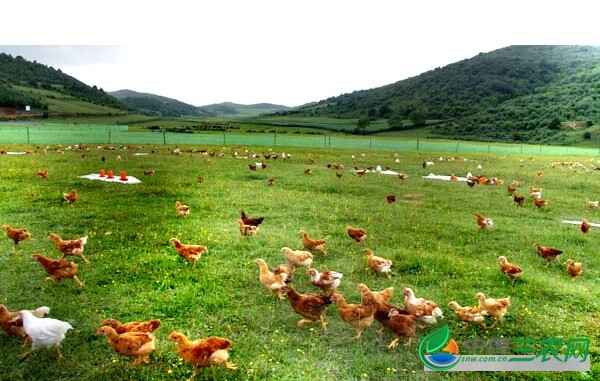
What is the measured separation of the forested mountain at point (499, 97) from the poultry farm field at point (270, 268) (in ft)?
295

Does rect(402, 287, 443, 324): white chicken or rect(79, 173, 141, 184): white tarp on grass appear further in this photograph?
rect(79, 173, 141, 184): white tarp on grass

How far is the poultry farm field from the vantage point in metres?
5.78

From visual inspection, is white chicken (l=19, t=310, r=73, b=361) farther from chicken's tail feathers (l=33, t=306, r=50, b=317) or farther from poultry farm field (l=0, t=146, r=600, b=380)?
chicken's tail feathers (l=33, t=306, r=50, b=317)

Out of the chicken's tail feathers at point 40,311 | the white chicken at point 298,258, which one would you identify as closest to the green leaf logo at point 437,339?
the white chicken at point 298,258

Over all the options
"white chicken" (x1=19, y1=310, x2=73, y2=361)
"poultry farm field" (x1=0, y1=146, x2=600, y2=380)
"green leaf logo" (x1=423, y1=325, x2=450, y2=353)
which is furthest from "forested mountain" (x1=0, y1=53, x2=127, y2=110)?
"green leaf logo" (x1=423, y1=325, x2=450, y2=353)

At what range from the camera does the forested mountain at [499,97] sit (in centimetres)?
9881

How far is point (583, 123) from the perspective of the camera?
92062mm

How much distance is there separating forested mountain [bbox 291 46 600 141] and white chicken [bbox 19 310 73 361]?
101m

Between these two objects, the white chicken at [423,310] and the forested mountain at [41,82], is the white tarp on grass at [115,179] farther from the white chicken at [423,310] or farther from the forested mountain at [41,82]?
the forested mountain at [41,82]

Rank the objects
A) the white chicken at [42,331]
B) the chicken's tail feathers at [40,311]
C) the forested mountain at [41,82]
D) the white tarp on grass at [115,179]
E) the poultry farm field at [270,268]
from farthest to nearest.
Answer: the forested mountain at [41,82] < the white tarp on grass at [115,179] < the chicken's tail feathers at [40,311] < the poultry farm field at [270,268] < the white chicken at [42,331]

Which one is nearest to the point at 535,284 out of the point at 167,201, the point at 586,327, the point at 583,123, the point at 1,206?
the point at 586,327

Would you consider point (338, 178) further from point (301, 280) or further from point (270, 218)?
point (301, 280)

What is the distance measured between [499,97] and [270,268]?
138m

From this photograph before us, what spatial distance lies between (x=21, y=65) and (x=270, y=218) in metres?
185
